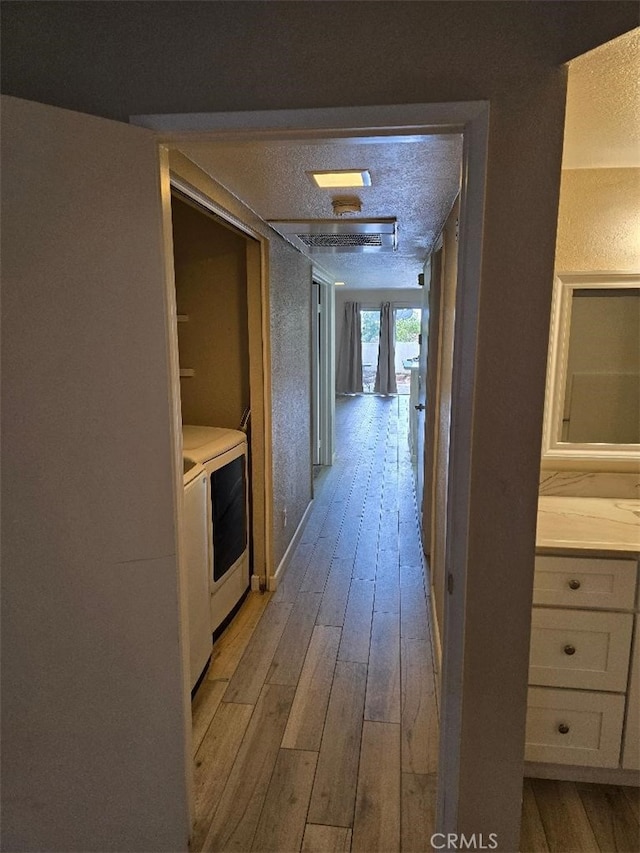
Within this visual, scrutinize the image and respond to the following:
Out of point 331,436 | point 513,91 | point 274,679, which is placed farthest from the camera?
point 331,436

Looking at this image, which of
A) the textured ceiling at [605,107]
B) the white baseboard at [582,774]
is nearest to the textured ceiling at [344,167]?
the textured ceiling at [605,107]

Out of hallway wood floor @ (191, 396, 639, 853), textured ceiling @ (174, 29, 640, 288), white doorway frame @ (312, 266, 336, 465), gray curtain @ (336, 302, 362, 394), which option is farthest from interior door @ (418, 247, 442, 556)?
gray curtain @ (336, 302, 362, 394)

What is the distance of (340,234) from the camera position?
2.95 meters

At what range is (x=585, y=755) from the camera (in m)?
1.75

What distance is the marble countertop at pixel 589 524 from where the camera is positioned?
1669 millimetres

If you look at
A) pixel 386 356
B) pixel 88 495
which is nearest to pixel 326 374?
pixel 88 495

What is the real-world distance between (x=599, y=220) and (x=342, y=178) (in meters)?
0.99

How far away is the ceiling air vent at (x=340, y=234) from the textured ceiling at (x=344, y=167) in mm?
86

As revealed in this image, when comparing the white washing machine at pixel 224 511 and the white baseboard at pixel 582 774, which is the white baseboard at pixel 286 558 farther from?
the white baseboard at pixel 582 774

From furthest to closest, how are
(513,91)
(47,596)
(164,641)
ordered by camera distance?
(164,641) < (47,596) < (513,91)

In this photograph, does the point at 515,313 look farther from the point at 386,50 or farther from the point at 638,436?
the point at 638,436

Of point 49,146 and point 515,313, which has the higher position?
point 49,146

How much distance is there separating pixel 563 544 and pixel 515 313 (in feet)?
2.75

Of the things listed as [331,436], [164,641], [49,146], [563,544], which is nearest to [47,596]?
[164,641]
